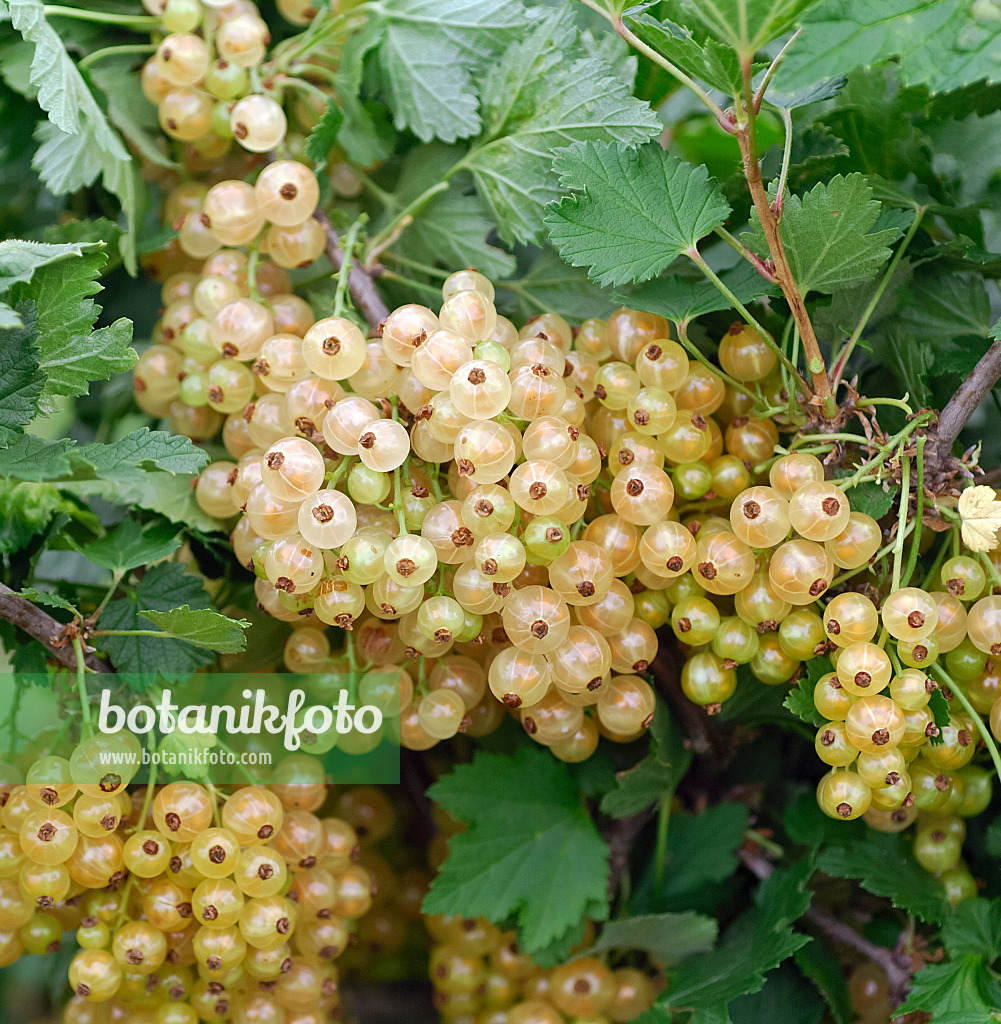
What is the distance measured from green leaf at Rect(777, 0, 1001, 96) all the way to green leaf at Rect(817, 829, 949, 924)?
48 cm

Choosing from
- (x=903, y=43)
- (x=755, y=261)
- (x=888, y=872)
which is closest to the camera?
(x=903, y=43)

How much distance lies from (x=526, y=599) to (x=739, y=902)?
1.28 ft

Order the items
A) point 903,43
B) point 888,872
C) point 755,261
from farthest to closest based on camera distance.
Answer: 1. point 888,872
2. point 755,261
3. point 903,43

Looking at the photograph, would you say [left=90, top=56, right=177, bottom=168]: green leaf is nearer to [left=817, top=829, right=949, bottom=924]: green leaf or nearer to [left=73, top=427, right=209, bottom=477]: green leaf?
[left=73, top=427, right=209, bottom=477]: green leaf

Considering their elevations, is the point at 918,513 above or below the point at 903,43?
below

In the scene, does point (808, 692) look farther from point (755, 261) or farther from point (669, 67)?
point (669, 67)

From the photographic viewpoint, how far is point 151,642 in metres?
0.58

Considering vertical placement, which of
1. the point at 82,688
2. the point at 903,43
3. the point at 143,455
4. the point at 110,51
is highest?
the point at 903,43

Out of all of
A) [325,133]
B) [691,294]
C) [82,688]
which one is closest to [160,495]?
[82,688]

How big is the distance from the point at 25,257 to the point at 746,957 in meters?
0.63

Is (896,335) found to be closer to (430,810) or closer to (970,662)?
(970,662)

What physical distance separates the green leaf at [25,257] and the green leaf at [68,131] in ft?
0.31

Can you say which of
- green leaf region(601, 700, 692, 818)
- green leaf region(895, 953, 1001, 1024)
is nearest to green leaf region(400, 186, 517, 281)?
green leaf region(601, 700, 692, 818)
